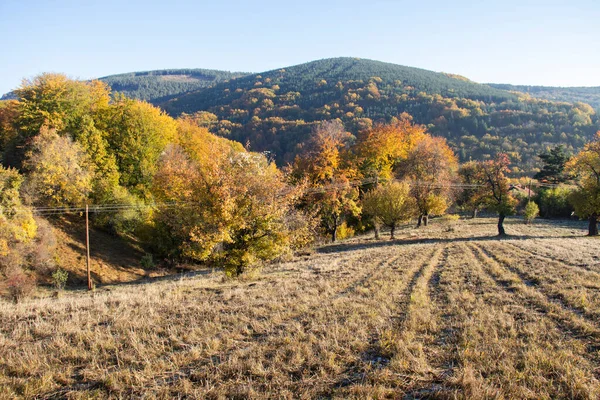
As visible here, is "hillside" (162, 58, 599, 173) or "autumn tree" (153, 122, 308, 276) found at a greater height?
"hillside" (162, 58, 599, 173)

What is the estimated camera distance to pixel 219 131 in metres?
111

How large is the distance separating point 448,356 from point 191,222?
14342mm

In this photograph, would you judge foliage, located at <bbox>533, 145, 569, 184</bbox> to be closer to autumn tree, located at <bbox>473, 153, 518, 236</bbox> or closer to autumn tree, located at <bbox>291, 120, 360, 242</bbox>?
autumn tree, located at <bbox>473, 153, 518, 236</bbox>

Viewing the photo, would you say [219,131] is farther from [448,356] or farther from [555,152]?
[448,356]

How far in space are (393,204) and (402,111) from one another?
4304 inches

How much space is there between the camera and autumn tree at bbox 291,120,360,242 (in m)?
37.8

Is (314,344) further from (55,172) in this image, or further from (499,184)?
(499,184)

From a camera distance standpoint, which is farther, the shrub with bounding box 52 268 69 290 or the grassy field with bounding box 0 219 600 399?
the shrub with bounding box 52 268 69 290

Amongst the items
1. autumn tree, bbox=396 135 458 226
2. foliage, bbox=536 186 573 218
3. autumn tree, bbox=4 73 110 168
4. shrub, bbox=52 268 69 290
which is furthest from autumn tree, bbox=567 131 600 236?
autumn tree, bbox=4 73 110 168

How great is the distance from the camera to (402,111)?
135 meters

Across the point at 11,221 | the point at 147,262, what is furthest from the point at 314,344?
the point at 147,262

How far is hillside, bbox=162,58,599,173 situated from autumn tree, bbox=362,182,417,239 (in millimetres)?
52704

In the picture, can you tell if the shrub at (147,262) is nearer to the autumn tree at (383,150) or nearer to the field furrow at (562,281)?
the autumn tree at (383,150)

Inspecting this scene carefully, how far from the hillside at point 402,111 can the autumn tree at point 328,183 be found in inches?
1717
